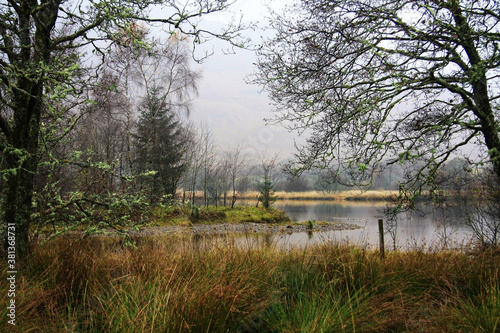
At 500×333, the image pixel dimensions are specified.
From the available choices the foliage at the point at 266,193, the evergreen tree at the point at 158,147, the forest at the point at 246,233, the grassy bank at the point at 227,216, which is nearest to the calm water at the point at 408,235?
the forest at the point at 246,233

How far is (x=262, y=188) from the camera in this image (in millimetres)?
22125

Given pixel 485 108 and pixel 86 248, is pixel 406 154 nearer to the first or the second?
pixel 485 108

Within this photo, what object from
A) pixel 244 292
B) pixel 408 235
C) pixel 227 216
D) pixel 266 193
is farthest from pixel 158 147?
pixel 244 292

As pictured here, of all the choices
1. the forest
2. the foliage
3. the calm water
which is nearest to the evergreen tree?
the foliage

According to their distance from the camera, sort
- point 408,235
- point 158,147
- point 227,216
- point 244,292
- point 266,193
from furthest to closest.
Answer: point 266,193, point 227,216, point 158,147, point 408,235, point 244,292

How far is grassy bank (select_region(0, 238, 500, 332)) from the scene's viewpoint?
6.97 ft

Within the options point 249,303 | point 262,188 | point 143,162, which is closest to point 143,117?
point 143,162

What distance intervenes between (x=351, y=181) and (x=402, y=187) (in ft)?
2.87

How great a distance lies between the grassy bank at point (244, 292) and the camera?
2.12 meters

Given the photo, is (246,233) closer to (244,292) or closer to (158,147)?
(244,292)

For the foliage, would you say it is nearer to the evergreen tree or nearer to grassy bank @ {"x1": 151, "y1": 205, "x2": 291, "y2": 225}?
grassy bank @ {"x1": 151, "y1": 205, "x2": 291, "y2": 225}

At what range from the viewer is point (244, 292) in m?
2.67

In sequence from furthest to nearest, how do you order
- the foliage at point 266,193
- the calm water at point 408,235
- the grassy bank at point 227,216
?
the foliage at point 266,193 < the grassy bank at point 227,216 < the calm water at point 408,235

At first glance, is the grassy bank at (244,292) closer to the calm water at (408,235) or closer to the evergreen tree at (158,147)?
the calm water at (408,235)
